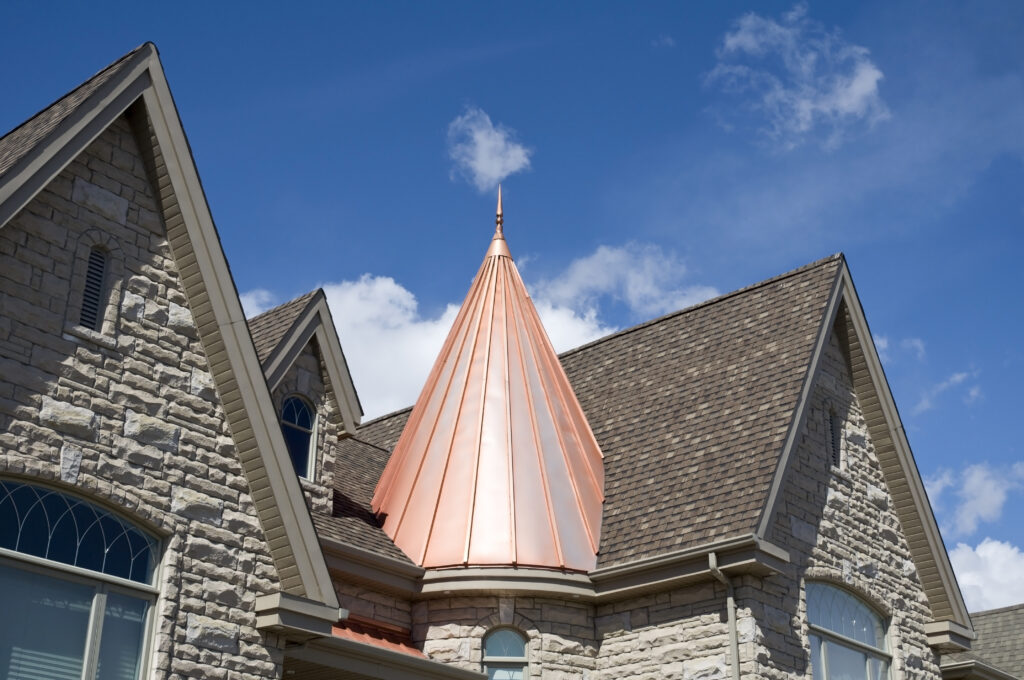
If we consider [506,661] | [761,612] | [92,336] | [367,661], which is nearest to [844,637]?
[761,612]

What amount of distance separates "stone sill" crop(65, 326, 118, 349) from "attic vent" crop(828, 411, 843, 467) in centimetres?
1023

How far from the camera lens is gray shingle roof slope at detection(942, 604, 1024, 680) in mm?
27000

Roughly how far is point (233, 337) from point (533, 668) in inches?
231

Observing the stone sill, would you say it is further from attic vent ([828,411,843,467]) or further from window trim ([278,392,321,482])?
attic vent ([828,411,843,467])

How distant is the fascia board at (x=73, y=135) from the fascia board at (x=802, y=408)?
8.40m

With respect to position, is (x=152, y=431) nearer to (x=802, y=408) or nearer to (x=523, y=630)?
(x=523, y=630)

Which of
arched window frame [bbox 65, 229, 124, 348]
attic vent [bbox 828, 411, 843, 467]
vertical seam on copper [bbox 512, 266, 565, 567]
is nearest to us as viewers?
arched window frame [bbox 65, 229, 124, 348]

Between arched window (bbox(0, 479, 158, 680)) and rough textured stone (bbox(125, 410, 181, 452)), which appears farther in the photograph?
rough textured stone (bbox(125, 410, 181, 452))

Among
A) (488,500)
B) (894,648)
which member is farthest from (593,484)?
(894,648)

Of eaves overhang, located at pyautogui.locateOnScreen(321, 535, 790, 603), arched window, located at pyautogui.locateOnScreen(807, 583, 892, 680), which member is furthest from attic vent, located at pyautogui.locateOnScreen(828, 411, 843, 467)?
eaves overhang, located at pyautogui.locateOnScreen(321, 535, 790, 603)

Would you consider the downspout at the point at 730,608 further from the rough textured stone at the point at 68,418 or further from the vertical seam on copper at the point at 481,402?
the rough textured stone at the point at 68,418

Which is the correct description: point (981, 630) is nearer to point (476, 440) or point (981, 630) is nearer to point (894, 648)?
point (894, 648)

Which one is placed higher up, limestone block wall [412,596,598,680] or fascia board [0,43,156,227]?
fascia board [0,43,156,227]

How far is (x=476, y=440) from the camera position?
17.0 m
